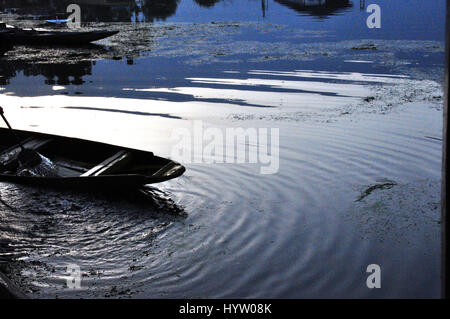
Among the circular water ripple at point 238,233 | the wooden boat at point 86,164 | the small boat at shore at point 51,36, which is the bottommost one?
the circular water ripple at point 238,233

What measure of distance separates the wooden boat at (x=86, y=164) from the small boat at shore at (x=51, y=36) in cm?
1564

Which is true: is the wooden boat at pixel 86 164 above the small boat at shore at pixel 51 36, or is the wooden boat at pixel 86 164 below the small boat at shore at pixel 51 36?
below

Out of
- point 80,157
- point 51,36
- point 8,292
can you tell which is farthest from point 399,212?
point 51,36

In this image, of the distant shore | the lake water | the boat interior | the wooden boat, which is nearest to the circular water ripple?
the lake water

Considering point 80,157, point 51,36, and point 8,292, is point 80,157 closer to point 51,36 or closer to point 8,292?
point 8,292

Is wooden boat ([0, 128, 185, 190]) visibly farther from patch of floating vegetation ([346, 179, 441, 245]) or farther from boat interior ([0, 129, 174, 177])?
patch of floating vegetation ([346, 179, 441, 245])

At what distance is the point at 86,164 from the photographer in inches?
349

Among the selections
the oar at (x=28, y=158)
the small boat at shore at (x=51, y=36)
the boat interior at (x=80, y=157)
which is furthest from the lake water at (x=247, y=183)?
the small boat at shore at (x=51, y=36)

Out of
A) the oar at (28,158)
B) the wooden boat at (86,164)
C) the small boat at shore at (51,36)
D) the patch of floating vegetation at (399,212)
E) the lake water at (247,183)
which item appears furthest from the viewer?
the small boat at shore at (51,36)

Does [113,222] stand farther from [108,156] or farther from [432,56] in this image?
[432,56]

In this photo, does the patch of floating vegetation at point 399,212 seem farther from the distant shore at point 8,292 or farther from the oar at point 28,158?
the oar at point 28,158

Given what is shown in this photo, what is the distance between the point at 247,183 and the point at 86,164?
279 centimetres

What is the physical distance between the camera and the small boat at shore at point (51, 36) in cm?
2411

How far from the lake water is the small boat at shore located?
3423 millimetres
